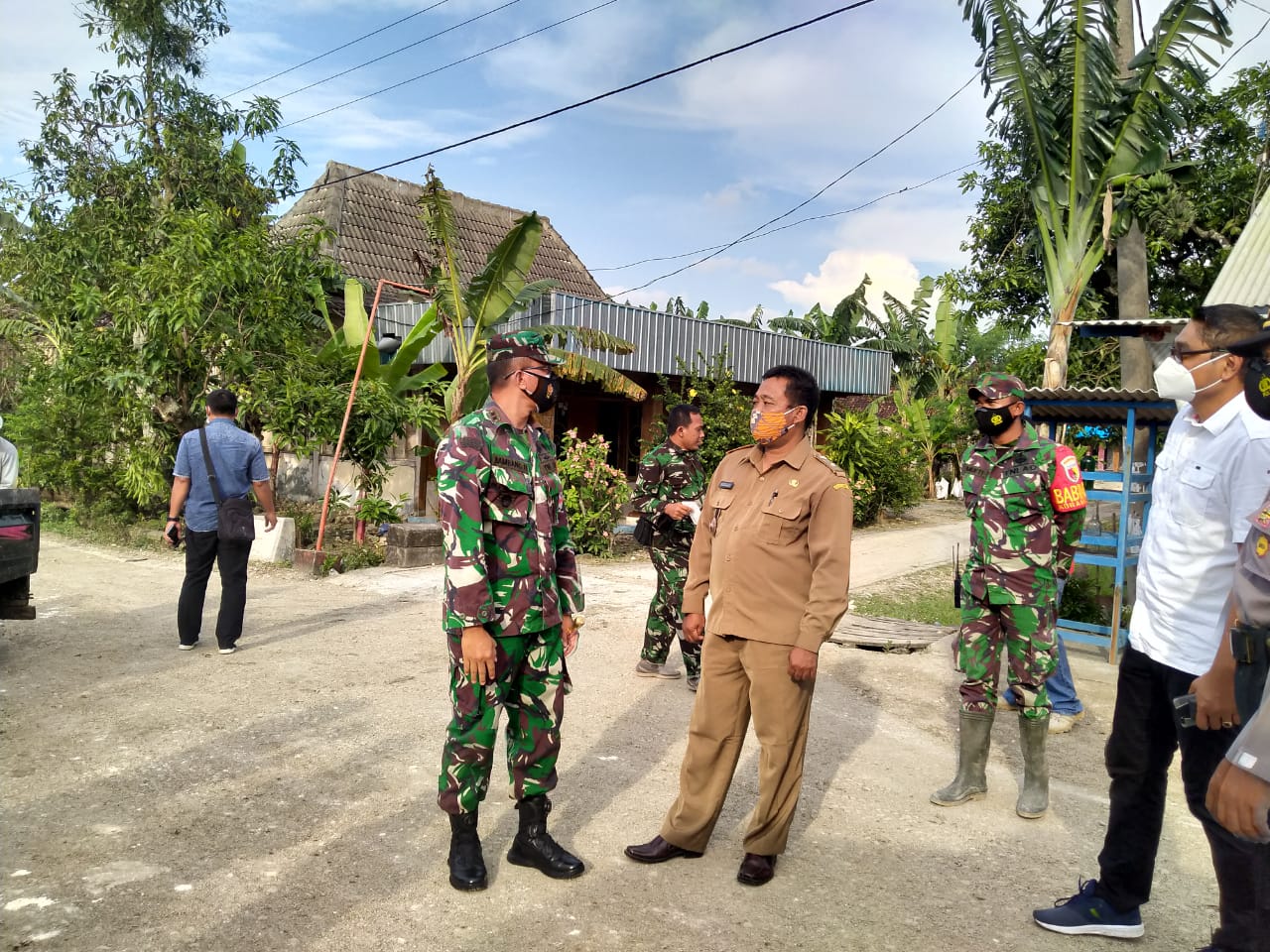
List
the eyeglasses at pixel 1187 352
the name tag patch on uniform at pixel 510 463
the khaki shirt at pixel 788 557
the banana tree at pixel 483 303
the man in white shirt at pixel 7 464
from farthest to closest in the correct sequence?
the banana tree at pixel 483 303 < the man in white shirt at pixel 7 464 < the khaki shirt at pixel 788 557 < the name tag patch on uniform at pixel 510 463 < the eyeglasses at pixel 1187 352

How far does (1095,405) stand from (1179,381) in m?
4.71

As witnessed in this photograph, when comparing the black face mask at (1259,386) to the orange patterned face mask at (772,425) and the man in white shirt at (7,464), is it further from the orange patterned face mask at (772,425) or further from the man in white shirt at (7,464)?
the man in white shirt at (7,464)

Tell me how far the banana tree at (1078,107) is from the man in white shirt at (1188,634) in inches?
298

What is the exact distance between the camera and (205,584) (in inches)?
264

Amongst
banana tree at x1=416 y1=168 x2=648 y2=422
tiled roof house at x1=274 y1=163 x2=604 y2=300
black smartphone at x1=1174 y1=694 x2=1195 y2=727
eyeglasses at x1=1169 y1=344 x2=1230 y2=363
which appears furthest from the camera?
tiled roof house at x1=274 y1=163 x2=604 y2=300

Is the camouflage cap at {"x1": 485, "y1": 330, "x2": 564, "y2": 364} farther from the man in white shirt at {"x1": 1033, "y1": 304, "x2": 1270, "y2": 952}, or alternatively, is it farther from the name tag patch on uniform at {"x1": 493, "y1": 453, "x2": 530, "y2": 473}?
the man in white shirt at {"x1": 1033, "y1": 304, "x2": 1270, "y2": 952}

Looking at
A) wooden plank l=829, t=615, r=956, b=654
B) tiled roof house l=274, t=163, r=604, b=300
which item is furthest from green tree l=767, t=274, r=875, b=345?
wooden plank l=829, t=615, r=956, b=654

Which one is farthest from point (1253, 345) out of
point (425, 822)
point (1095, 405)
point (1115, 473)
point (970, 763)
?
point (1115, 473)

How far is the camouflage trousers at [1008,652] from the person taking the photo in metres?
4.23

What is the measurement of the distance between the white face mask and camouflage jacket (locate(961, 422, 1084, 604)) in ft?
3.87

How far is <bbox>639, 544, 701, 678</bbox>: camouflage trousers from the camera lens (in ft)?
20.6

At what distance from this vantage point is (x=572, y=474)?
12023 mm

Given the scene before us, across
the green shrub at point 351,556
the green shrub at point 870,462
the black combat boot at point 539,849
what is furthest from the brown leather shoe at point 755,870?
the green shrub at point 870,462

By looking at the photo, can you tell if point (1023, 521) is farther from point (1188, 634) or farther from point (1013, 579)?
point (1188, 634)
